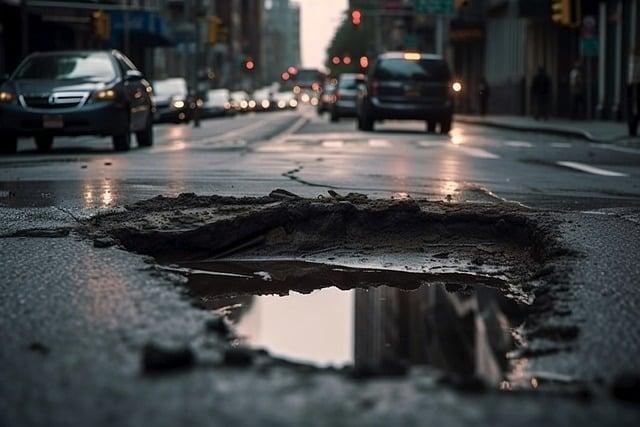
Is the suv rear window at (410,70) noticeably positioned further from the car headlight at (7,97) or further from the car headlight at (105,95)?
the car headlight at (7,97)

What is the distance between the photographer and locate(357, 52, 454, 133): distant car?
2920 centimetres

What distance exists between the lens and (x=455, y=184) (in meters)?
11.4

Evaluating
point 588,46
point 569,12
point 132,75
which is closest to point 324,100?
point 569,12

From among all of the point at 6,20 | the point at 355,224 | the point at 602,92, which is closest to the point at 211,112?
the point at 6,20

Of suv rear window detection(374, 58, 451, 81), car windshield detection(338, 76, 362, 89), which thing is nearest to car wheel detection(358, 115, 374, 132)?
suv rear window detection(374, 58, 451, 81)

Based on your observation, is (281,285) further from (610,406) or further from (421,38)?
(421,38)

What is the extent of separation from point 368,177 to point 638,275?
6.71 meters

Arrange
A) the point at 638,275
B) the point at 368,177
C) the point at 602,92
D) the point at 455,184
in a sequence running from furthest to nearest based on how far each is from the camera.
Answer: the point at 602,92
the point at 368,177
the point at 455,184
the point at 638,275

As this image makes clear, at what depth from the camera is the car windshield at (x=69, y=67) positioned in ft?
60.1

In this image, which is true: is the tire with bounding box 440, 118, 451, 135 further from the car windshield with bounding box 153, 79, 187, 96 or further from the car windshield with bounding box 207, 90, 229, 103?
the car windshield with bounding box 207, 90, 229, 103

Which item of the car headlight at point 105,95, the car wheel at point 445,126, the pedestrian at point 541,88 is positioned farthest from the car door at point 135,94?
the pedestrian at point 541,88

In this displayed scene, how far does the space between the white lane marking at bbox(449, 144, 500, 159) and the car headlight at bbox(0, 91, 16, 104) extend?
6339 millimetres

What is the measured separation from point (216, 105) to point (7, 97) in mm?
33704

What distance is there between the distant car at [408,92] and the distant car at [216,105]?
68.9 feet
